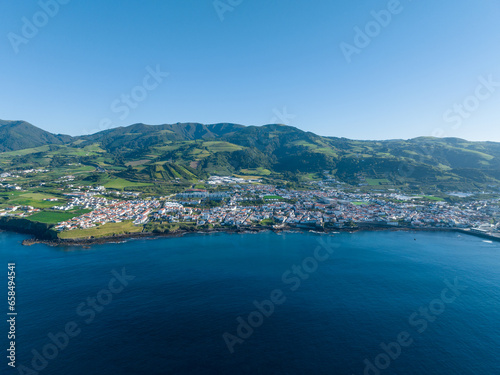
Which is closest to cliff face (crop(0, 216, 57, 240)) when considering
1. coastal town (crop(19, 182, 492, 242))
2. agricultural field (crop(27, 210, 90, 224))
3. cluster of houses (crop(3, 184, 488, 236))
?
agricultural field (crop(27, 210, 90, 224))

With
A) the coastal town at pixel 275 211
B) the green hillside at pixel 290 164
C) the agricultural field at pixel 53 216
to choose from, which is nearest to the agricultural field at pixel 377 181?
the green hillside at pixel 290 164

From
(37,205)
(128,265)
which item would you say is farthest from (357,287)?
(37,205)

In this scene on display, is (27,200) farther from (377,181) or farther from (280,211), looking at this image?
(377,181)

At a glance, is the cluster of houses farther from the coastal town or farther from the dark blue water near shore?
the dark blue water near shore

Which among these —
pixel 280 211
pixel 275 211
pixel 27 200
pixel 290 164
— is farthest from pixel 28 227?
pixel 290 164

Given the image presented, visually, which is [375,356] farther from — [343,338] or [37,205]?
[37,205]

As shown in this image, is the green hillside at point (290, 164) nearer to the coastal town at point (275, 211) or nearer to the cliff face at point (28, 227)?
the coastal town at point (275, 211)
